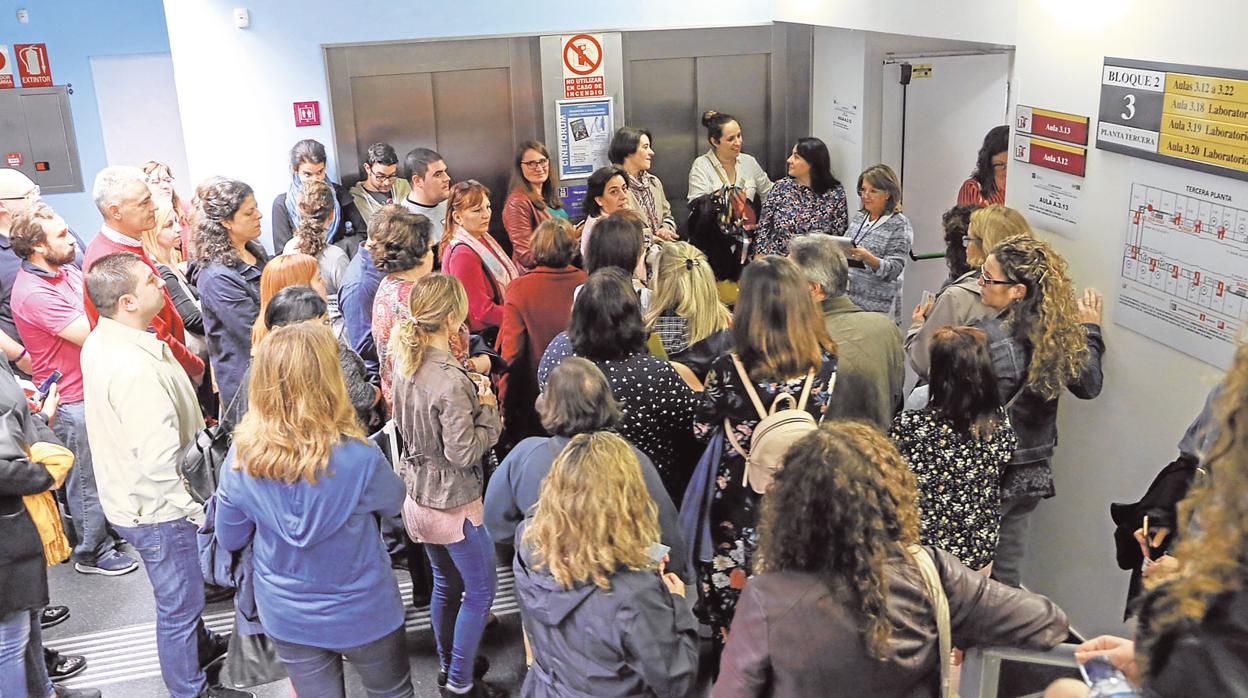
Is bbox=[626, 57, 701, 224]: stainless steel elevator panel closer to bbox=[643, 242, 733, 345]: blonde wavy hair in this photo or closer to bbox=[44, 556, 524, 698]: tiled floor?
bbox=[643, 242, 733, 345]: blonde wavy hair

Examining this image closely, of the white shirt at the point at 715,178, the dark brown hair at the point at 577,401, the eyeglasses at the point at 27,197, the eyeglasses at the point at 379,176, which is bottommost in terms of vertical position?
the dark brown hair at the point at 577,401

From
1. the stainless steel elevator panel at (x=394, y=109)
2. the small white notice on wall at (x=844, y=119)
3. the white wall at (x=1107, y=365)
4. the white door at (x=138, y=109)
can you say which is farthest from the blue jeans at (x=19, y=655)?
the white door at (x=138, y=109)

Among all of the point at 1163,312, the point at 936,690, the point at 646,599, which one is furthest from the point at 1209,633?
the point at 1163,312

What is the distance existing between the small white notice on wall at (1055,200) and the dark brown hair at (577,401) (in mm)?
2239

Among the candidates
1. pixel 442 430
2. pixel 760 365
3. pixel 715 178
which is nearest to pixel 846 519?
pixel 760 365

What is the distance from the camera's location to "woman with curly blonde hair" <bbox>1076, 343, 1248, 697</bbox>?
136 centimetres

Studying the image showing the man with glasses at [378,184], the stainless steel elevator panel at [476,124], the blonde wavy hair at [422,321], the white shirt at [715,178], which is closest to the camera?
the blonde wavy hair at [422,321]

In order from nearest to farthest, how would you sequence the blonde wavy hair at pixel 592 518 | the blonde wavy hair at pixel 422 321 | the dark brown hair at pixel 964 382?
the blonde wavy hair at pixel 592 518
the dark brown hair at pixel 964 382
the blonde wavy hair at pixel 422 321

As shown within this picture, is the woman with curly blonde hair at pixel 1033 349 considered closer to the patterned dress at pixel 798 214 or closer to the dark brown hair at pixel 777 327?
the dark brown hair at pixel 777 327

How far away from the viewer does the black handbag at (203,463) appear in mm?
3646

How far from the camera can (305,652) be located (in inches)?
127

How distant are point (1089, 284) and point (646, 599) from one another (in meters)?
2.53

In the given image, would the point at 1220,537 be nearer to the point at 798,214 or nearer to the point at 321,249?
the point at 321,249

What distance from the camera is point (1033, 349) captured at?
3686mm
